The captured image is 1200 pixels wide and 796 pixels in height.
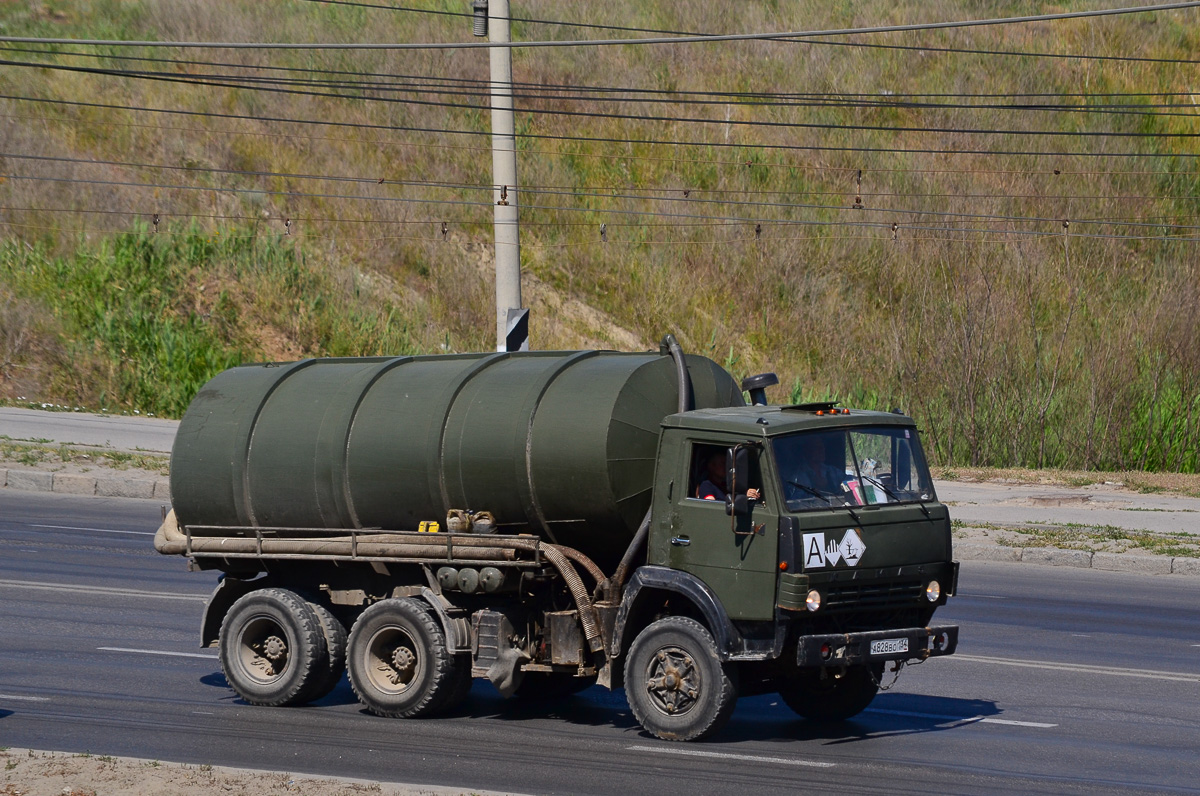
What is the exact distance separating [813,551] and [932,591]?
3.51 ft

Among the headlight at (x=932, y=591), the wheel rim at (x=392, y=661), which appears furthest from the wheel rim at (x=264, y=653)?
the headlight at (x=932, y=591)

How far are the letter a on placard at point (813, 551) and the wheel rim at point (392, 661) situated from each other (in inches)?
115

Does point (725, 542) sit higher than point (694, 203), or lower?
lower

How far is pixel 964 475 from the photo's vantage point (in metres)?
23.8

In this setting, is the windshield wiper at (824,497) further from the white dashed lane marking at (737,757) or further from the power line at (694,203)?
the power line at (694,203)

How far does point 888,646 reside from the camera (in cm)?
859

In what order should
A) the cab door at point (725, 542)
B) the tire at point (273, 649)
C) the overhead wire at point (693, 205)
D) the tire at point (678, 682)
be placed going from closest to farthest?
1. the cab door at point (725, 542)
2. the tire at point (678, 682)
3. the tire at point (273, 649)
4. the overhead wire at point (693, 205)

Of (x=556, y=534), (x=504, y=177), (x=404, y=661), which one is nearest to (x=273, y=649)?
(x=404, y=661)

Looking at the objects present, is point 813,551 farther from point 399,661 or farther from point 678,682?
point 399,661

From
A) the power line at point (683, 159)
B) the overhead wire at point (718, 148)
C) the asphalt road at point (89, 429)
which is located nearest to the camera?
the asphalt road at point (89, 429)

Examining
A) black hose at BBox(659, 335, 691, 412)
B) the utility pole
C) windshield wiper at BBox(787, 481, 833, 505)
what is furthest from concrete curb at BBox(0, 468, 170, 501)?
windshield wiper at BBox(787, 481, 833, 505)

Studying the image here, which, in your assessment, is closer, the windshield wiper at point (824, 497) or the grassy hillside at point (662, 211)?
the windshield wiper at point (824, 497)

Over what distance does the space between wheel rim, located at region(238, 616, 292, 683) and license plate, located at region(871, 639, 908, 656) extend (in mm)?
4299

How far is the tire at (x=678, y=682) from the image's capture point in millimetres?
8523
